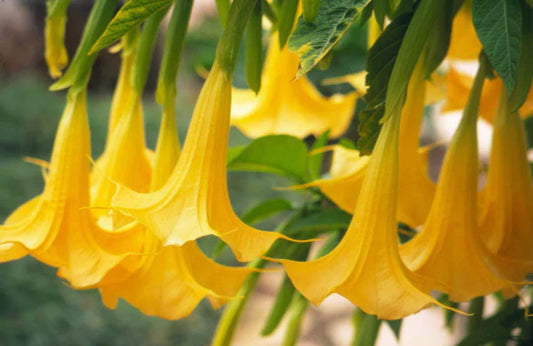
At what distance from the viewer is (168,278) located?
333mm

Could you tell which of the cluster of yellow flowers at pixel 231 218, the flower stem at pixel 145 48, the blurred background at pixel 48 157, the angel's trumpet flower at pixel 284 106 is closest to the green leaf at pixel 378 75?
the cluster of yellow flowers at pixel 231 218

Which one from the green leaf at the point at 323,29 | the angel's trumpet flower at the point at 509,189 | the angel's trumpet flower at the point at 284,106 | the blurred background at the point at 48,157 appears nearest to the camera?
the green leaf at the point at 323,29

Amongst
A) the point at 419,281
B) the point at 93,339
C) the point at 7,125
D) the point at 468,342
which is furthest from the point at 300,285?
the point at 7,125

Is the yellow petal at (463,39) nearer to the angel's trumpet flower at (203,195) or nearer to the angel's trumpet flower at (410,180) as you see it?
the angel's trumpet flower at (410,180)

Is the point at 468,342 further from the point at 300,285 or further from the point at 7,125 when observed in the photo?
the point at 7,125

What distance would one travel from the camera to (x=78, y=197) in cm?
34

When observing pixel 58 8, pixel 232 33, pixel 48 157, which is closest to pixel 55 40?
pixel 58 8

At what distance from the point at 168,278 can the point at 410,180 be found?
16cm

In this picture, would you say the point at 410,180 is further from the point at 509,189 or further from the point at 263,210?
the point at 263,210

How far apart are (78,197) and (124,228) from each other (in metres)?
0.03

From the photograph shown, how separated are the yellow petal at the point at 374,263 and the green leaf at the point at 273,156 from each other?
0.57ft

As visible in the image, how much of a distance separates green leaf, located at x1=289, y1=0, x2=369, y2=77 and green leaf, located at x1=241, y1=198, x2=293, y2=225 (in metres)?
0.26

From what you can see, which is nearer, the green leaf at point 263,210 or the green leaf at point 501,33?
the green leaf at point 501,33

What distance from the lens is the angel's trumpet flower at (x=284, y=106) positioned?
0.56m
